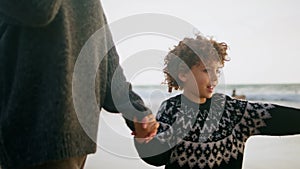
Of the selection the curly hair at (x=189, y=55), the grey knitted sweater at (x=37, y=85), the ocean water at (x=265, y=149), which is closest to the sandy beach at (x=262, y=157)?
the ocean water at (x=265, y=149)

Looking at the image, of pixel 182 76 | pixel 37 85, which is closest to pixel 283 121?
pixel 182 76

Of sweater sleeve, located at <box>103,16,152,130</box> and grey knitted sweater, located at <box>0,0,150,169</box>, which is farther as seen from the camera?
sweater sleeve, located at <box>103,16,152,130</box>

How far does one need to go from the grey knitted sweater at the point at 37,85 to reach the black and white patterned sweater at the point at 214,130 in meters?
0.36

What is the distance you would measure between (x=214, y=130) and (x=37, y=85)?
0.55 m

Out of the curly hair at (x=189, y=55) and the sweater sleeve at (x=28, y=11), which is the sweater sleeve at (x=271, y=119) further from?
the sweater sleeve at (x=28, y=11)

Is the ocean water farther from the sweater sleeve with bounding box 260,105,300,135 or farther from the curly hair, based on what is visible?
the sweater sleeve with bounding box 260,105,300,135

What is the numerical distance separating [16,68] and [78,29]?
0.12 meters

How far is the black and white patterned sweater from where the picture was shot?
2.73ft

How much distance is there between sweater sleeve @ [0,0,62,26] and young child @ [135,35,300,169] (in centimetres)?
41

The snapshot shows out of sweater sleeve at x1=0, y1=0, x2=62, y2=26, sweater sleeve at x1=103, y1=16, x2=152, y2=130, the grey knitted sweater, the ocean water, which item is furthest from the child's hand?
the ocean water

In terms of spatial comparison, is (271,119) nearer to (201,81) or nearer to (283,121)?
(283,121)

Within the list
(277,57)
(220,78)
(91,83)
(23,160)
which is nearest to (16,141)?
(23,160)

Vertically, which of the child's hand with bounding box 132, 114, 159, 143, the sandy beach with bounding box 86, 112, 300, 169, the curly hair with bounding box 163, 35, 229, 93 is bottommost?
the sandy beach with bounding box 86, 112, 300, 169

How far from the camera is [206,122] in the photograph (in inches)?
35.4
